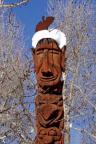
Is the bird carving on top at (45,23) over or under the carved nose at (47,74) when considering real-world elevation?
over

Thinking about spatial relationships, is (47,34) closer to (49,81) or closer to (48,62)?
(48,62)

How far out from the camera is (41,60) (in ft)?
14.9

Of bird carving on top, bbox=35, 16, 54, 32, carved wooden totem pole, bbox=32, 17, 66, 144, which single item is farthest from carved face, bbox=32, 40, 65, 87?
bird carving on top, bbox=35, 16, 54, 32

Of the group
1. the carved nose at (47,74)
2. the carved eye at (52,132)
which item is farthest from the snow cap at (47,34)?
the carved eye at (52,132)

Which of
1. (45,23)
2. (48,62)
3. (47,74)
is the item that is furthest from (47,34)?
(47,74)

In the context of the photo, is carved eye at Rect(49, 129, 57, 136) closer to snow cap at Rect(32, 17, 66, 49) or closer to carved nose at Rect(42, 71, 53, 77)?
carved nose at Rect(42, 71, 53, 77)

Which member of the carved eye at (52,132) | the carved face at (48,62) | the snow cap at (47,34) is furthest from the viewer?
the snow cap at (47,34)

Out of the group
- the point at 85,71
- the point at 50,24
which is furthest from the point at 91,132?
the point at 50,24

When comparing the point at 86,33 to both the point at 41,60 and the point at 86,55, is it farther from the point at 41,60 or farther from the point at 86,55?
the point at 41,60

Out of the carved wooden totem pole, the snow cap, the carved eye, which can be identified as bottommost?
the carved eye

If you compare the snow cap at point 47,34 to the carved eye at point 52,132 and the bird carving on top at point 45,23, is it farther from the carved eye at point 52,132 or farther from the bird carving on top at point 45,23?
the carved eye at point 52,132

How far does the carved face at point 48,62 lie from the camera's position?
176 inches

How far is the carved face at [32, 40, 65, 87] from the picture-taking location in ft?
14.7

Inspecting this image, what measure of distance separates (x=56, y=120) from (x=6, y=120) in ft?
26.3
